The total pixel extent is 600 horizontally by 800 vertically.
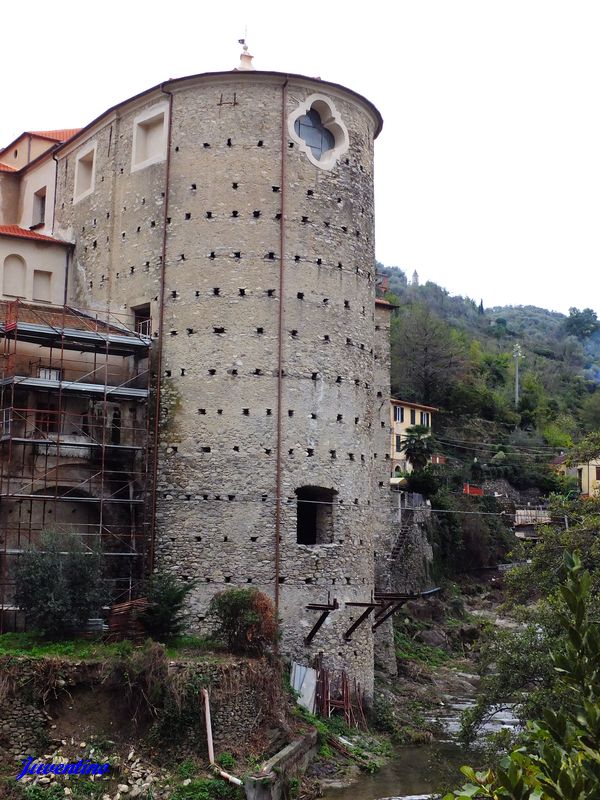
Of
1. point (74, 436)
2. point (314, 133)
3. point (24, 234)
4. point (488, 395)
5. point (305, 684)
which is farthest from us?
point (488, 395)

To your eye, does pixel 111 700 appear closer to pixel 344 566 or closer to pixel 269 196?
pixel 344 566

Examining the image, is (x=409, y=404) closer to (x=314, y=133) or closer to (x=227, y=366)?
(x=314, y=133)

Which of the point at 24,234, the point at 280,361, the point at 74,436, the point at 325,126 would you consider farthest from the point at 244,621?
the point at 24,234

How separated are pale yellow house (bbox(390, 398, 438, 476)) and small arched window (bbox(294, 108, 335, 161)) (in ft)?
81.0

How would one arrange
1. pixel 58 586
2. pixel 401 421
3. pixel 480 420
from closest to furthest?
pixel 58 586
pixel 401 421
pixel 480 420

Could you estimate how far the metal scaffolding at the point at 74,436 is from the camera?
76.2 feet

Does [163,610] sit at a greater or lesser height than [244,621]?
greater

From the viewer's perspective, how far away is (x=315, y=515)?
82.2ft

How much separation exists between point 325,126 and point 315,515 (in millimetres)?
10187

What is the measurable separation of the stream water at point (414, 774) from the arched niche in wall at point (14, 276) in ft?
51.9

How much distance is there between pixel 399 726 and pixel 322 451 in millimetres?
7012

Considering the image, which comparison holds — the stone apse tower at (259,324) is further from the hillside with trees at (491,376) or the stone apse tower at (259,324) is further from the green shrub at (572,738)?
the green shrub at (572,738)

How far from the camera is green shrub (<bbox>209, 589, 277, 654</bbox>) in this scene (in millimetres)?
21062

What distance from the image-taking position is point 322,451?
24.5 metres
